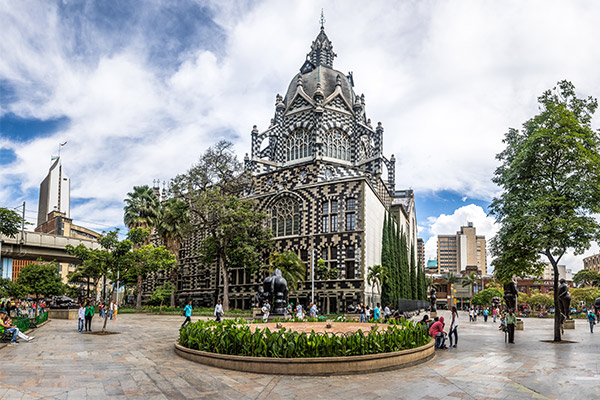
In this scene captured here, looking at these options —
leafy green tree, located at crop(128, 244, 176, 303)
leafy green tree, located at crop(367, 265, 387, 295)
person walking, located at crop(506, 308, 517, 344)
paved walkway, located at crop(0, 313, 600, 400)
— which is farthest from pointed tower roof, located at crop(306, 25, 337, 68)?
paved walkway, located at crop(0, 313, 600, 400)

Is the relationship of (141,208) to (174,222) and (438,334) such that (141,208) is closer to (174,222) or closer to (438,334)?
(174,222)

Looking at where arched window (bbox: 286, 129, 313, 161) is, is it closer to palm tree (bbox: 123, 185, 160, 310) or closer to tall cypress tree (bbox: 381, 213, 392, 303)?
tall cypress tree (bbox: 381, 213, 392, 303)

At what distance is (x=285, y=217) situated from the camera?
51688 millimetres

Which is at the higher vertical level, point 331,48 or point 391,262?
point 331,48

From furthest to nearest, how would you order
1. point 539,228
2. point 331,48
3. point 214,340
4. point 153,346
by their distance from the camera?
point 331,48
point 539,228
point 153,346
point 214,340

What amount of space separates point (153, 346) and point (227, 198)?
99.4 feet

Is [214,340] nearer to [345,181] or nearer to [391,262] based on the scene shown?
[345,181]

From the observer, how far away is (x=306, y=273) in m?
47.5

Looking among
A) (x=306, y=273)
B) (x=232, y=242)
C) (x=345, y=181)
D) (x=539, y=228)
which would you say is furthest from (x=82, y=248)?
(x=539, y=228)

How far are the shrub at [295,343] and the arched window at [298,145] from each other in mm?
44967

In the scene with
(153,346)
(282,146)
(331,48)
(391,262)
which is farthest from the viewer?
(331,48)

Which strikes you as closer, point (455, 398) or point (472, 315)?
point (455, 398)

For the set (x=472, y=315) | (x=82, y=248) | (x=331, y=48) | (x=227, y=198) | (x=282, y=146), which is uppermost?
(x=331, y=48)

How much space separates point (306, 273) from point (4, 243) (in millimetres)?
29262
